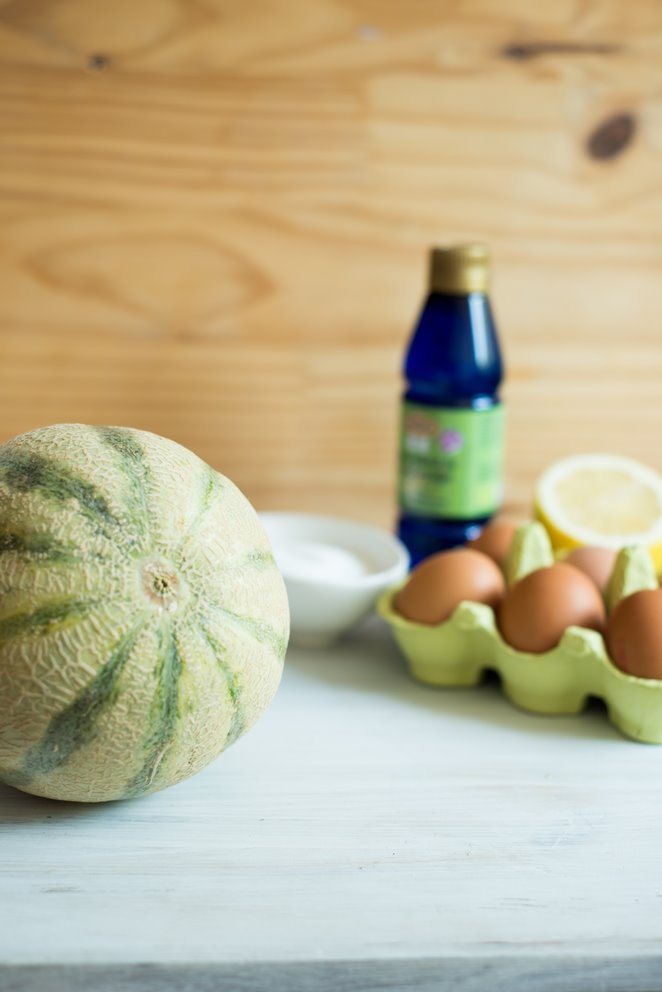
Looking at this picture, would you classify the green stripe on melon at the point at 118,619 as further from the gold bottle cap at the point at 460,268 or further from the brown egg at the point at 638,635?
the gold bottle cap at the point at 460,268

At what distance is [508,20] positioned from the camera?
1.11 metres

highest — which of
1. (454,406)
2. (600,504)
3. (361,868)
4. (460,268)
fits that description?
(460,268)

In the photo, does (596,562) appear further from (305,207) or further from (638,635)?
(305,207)

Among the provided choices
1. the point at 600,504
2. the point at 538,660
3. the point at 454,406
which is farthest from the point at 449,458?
the point at 538,660

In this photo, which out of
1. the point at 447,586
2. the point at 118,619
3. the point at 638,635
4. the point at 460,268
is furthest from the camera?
the point at 460,268

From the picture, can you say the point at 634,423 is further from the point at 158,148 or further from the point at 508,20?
the point at 158,148

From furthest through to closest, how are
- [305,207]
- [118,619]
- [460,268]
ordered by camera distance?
1. [305,207]
2. [460,268]
3. [118,619]

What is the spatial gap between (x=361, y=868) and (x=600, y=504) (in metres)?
0.57

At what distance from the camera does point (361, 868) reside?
640 millimetres

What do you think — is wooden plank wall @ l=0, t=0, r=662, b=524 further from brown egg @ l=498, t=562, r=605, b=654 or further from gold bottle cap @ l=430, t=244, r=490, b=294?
brown egg @ l=498, t=562, r=605, b=654

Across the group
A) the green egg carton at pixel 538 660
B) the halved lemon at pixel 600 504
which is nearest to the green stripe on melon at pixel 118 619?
the green egg carton at pixel 538 660

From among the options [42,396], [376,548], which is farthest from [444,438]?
[42,396]

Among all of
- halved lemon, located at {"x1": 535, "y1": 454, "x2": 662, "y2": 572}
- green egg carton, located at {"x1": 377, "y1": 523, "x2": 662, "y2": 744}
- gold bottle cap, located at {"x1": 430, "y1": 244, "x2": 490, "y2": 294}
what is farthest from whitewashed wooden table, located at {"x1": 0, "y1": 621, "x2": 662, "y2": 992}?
gold bottle cap, located at {"x1": 430, "y1": 244, "x2": 490, "y2": 294}

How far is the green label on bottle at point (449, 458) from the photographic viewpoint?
3.41 ft
